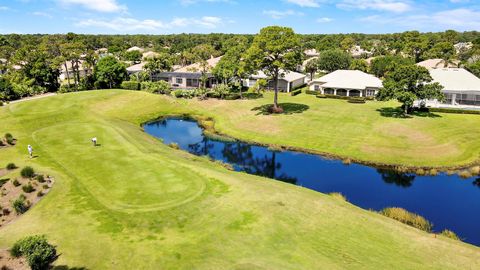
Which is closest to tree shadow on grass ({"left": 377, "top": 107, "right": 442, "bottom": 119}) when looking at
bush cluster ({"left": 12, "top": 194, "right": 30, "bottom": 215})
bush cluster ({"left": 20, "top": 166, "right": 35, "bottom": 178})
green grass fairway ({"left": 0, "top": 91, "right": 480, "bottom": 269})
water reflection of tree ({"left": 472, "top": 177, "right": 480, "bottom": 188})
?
green grass fairway ({"left": 0, "top": 91, "right": 480, "bottom": 269})

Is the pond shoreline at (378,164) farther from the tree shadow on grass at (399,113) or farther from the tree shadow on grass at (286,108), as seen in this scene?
the tree shadow on grass at (399,113)

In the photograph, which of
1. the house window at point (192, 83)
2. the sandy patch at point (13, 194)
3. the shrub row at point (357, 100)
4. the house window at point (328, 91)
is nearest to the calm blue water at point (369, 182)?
the sandy patch at point (13, 194)

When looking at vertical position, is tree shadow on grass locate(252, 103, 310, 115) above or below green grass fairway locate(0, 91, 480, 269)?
above

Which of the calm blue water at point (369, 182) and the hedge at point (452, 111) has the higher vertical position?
the hedge at point (452, 111)

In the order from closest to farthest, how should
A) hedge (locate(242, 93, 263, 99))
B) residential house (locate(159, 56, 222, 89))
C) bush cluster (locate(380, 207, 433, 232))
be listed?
1. bush cluster (locate(380, 207, 433, 232))
2. hedge (locate(242, 93, 263, 99))
3. residential house (locate(159, 56, 222, 89))

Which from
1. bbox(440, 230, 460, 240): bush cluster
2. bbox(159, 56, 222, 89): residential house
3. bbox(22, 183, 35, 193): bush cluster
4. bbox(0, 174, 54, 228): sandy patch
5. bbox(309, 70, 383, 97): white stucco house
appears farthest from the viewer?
bbox(159, 56, 222, 89): residential house

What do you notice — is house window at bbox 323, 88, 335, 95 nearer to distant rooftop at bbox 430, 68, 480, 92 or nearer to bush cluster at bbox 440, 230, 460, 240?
distant rooftop at bbox 430, 68, 480, 92

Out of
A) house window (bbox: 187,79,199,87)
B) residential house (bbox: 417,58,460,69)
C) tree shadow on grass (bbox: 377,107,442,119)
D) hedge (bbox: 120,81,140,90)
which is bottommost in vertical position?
tree shadow on grass (bbox: 377,107,442,119)

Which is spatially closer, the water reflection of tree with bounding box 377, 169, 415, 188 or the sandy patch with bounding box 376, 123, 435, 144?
the water reflection of tree with bounding box 377, 169, 415, 188
